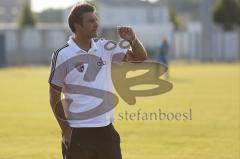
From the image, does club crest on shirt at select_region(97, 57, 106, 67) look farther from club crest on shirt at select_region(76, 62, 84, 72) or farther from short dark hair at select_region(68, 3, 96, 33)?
short dark hair at select_region(68, 3, 96, 33)

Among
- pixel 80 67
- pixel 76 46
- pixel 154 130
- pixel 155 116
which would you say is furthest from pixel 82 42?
pixel 155 116

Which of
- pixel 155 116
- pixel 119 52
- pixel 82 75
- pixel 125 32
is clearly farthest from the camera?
pixel 155 116

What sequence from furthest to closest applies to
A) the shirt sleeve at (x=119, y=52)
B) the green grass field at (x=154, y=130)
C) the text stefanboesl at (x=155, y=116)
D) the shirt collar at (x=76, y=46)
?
the text stefanboesl at (x=155, y=116)
the green grass field at (x=154, y=130)
the shirt sleeve at (x=119, y=52)
the shirt collar at (x=76, y=46)

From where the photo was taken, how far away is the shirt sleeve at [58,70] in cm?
567

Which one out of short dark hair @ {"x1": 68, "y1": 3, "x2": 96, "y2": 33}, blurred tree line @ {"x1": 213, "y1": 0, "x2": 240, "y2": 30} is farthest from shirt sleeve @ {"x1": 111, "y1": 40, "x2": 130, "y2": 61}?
blurred tree line @ {"x1": 213, "y1": 0, "x2": 240, "y2": 30}

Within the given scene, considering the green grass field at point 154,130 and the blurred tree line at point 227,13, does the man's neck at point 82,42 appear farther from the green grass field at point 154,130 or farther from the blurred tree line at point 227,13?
the blurred tree line at point 227,13

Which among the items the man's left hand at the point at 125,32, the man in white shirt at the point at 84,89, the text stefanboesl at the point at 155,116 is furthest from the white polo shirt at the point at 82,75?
the text stefanboesl at the point at 155,116

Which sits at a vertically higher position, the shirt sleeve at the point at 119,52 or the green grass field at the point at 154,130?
the shirt sleeve at the point at 119,52

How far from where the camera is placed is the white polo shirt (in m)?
5.68

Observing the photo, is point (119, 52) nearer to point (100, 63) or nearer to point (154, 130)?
point (100, 63)

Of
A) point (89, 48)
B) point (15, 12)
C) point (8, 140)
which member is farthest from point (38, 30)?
point (15, 12)

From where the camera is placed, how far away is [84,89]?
18.9 feet

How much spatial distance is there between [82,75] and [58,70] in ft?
0.68

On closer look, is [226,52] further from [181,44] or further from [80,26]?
[80,26]
